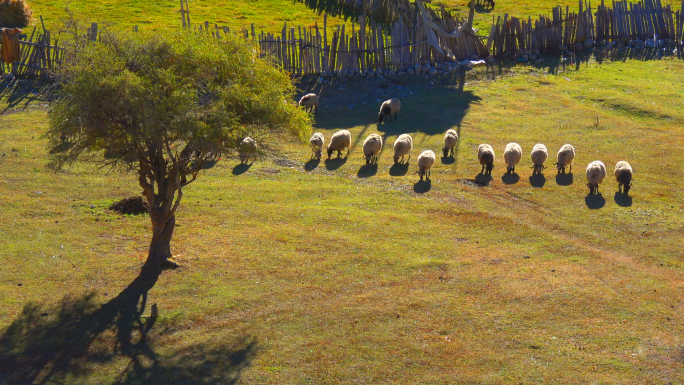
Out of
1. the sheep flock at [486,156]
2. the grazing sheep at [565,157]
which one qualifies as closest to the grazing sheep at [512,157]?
the sheep flock at [486,156]

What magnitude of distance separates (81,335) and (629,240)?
511 inches

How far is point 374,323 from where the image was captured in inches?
497

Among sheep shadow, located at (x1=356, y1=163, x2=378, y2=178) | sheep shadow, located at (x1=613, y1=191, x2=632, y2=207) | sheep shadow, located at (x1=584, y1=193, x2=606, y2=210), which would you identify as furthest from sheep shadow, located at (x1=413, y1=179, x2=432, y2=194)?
sheep shadow, located at (x1=613, y1=191, x2=632, y2=207)

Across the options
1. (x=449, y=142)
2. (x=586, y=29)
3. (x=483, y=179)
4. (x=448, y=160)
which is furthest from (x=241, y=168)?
(x=586, y=29)

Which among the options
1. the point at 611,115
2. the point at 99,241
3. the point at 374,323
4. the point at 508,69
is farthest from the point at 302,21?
the point at 374,323

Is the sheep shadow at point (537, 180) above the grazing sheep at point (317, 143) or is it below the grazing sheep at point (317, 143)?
below

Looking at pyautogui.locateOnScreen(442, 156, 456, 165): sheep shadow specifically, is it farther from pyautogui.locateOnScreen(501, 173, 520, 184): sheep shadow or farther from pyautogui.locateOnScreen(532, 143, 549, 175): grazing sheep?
pyautogui.locateOnScreen(532, 143, 549, 175): grazing sheep

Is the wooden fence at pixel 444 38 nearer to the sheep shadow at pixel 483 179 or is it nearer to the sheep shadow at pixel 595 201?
the sheep shadow at pixel 483 179

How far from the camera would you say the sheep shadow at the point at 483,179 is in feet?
65.8

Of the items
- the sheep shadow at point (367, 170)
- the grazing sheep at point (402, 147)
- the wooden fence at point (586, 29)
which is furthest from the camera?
the wooden fence at point (586, 29)

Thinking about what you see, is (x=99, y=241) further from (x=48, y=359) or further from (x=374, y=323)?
(x=374, y=323)

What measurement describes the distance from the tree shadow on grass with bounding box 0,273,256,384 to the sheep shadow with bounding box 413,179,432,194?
29.2ft

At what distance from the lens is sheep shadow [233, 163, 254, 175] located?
68.8 feet

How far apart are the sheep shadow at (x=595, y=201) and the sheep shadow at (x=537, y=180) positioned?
56.6 inches
